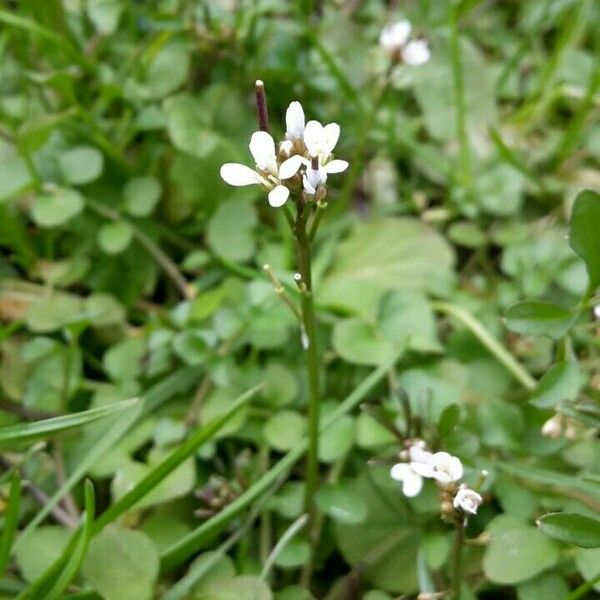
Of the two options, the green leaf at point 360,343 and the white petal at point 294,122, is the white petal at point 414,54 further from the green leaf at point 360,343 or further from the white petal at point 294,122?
the white petal at point 294,122

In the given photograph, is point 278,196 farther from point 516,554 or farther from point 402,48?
point 402,48

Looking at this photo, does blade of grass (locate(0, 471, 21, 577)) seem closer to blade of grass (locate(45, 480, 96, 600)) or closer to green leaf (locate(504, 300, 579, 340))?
blade of grass (locate(45, 480, 96, 600))

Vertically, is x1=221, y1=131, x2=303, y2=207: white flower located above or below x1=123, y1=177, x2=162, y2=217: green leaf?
above

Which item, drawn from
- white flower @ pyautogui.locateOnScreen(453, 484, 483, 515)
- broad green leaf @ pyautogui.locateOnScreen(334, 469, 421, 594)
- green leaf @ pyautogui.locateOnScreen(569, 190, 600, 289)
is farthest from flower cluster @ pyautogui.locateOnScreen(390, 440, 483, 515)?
green leaf @ pyautogui.locateOnScreen(569, 190, 600, 289)

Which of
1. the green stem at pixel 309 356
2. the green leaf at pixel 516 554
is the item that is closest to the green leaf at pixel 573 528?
the green leaf at pixel 516 554

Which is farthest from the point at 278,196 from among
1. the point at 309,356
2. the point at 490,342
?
the point at 490,342

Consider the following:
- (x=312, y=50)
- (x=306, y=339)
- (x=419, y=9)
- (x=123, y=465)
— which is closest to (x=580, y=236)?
(x=306, y=339)
